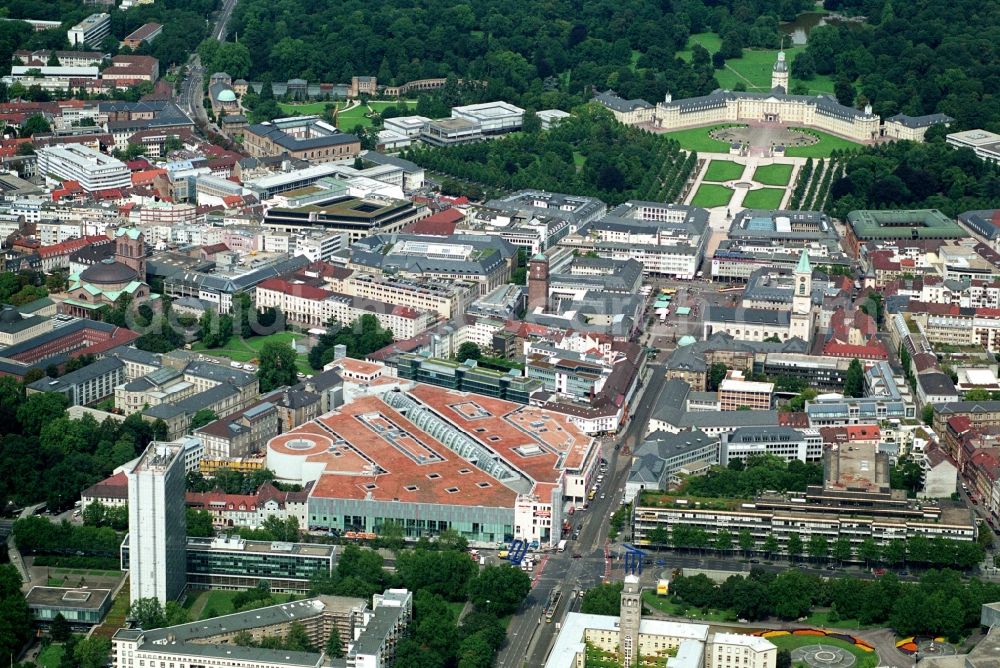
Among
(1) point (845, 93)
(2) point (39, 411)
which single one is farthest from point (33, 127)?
(1) point (845, 93)

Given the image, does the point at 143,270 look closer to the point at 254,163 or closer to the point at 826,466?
the point at 254,163

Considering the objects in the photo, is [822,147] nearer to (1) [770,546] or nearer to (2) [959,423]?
(2) [959,423]

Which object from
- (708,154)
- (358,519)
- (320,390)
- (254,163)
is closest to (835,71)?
(708,154)

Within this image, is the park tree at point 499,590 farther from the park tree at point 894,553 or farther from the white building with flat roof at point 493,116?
the white building with flat roof at point 493,116

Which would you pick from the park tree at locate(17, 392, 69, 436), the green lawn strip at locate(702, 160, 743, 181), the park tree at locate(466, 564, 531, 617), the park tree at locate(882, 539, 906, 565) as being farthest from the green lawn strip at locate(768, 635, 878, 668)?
the green lawn strip at locate(702, 160, 743, 181)

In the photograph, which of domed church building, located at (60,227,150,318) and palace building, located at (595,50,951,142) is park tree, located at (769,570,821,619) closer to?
domed church building, located at (60,227,150,318)
